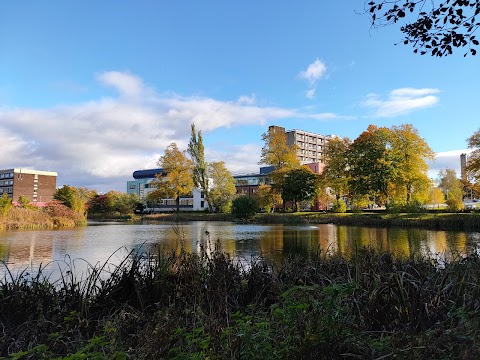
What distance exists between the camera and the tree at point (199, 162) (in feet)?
192

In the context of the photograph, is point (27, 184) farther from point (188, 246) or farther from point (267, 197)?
point (188, 246)

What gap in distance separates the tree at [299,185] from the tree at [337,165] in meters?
2.19

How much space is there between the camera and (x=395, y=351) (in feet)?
8.12

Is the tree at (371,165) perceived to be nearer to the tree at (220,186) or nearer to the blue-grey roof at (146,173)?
the tree at (220,186)

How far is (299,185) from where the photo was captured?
4150 centimetres

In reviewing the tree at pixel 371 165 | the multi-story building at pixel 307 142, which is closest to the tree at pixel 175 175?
the tree at pixel 371 165

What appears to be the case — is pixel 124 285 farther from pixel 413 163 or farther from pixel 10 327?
pixel 413 163

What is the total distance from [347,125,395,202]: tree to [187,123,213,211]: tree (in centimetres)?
2683

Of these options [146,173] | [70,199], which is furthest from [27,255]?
[146,173]

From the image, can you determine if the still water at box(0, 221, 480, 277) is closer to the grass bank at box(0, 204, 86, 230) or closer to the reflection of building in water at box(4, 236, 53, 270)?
the reflection of building in water at box(4, 236, 53, 270)

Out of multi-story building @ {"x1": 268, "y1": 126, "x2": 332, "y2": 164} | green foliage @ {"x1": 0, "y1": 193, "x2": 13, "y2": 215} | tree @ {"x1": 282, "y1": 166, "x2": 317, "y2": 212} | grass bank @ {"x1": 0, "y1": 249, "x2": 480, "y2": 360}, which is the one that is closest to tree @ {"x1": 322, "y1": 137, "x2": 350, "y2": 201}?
tree @ {"x1": 282, "y1": 166, "x2": 317, "y2": 212}

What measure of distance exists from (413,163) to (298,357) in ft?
117

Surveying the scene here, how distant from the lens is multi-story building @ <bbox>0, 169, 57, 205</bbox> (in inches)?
3949

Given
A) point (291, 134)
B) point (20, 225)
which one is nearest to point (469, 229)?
point (20, 225)
